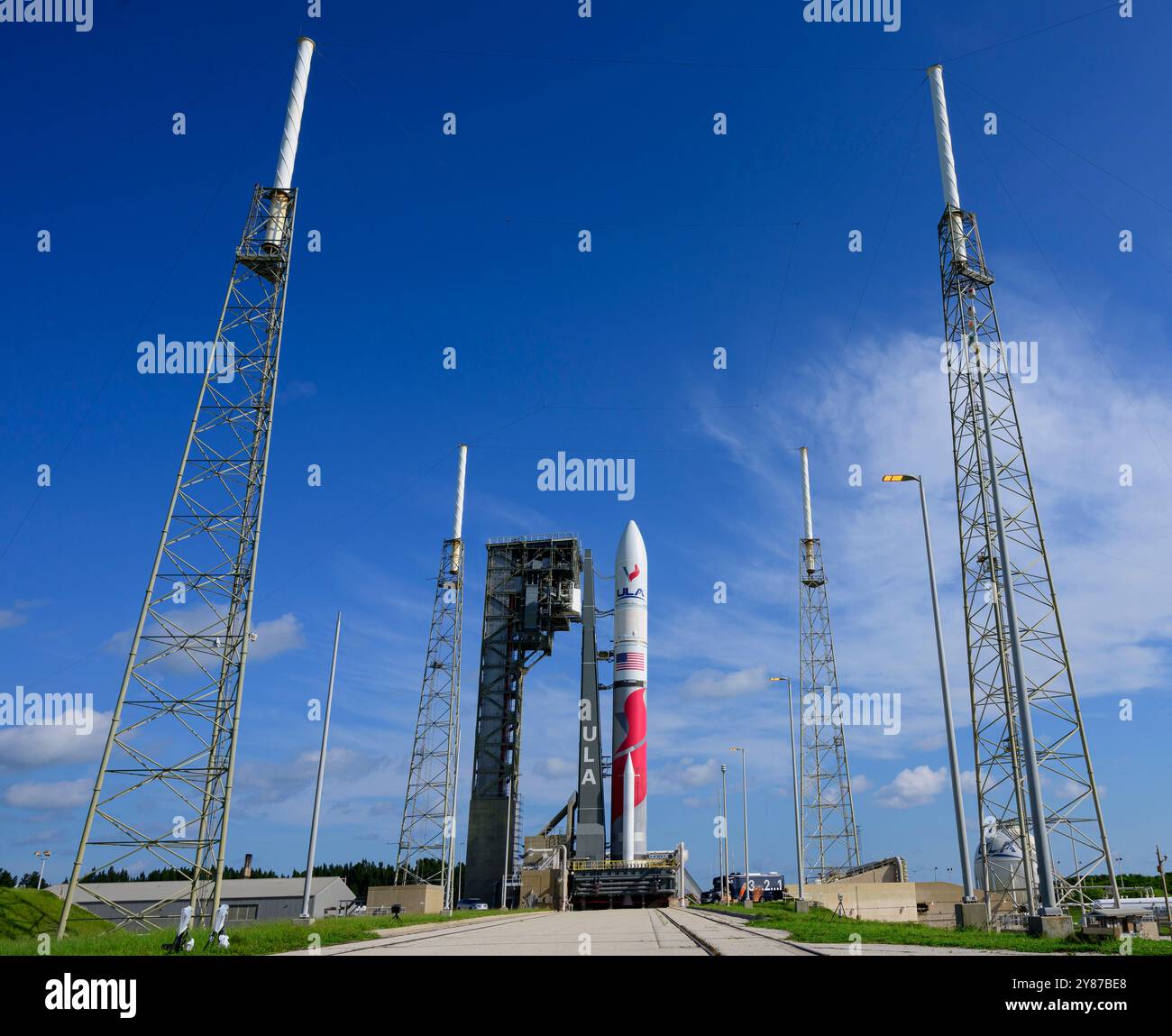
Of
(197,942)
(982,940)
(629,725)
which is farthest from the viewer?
(629,725)

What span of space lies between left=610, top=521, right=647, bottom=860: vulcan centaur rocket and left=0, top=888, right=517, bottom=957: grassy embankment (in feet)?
86.1

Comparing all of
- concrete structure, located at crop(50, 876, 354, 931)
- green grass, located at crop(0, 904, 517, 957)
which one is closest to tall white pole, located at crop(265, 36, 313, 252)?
green grass, located at crop(0, 904, 517, 957)

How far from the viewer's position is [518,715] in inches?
2677

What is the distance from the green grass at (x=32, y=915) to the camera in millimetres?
27125

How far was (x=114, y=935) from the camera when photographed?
858 inches

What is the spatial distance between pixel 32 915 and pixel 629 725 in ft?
125

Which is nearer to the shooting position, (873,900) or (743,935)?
(743,935)

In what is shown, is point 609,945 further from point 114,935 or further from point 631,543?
point 631,543

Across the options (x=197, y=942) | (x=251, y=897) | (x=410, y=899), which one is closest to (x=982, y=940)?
(x=197, y=942)

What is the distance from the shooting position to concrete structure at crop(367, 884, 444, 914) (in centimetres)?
4706

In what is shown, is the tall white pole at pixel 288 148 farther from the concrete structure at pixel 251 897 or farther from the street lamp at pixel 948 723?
the concrete structure at pixel 251 897
